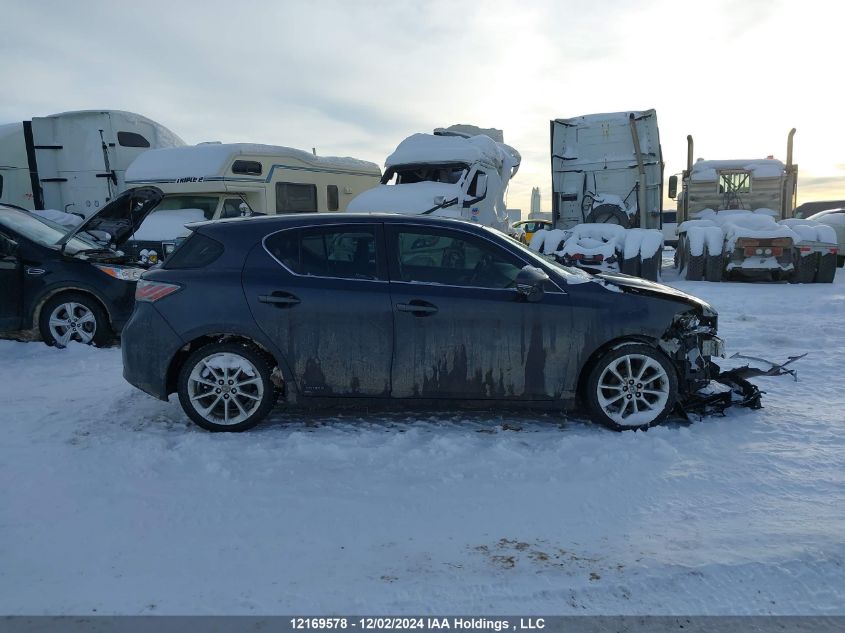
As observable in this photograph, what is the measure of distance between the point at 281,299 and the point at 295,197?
9.92 meters

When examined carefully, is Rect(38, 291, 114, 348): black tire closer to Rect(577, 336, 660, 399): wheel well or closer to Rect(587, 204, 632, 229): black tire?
Rect(577, 336, 660, 399): wheel well

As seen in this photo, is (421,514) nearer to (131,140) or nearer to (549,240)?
(549,240)

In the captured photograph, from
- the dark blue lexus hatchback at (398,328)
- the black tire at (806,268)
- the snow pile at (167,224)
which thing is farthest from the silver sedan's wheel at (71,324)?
the black tire at (806,268)

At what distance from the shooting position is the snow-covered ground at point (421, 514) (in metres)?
2.52

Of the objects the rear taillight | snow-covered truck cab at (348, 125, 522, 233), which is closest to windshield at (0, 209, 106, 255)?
the rear taillight

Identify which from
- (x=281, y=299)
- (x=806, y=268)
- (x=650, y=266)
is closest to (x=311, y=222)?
(x=281, y=299)

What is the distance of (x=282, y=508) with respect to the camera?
3244 mm

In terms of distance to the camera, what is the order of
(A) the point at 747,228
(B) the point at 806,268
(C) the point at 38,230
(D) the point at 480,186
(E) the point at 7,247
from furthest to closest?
(A) the point at 747,228, (B) the point at 806,268, (D) the point at 480,186, (C) the point at 38,230, (E) the point at 7,247

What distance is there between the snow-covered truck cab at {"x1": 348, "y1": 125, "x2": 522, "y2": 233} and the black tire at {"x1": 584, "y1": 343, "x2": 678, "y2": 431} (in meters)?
7.03

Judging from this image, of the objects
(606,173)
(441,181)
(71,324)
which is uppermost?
(606,173)

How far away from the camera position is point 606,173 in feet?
48.6

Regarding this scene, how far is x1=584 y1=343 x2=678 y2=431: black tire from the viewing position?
4285 millimetres

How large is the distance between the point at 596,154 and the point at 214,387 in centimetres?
1284
